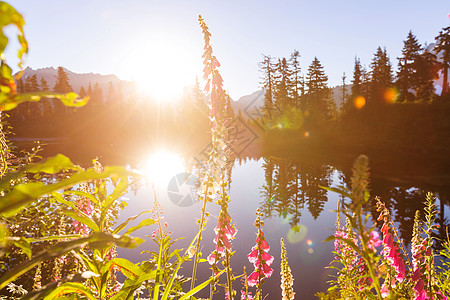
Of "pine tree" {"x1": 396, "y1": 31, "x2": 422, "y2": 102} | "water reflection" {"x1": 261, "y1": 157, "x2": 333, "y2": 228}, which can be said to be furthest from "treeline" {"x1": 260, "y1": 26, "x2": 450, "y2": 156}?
"water reflection" {"x1": 261, "y1": 157, "x2": 333, "y2": 228}

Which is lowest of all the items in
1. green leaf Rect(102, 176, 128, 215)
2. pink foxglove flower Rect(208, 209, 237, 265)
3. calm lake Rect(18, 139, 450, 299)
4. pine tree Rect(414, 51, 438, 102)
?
calm lake Rect(18, 139, 450, 299)

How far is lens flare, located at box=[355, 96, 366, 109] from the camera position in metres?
48.5

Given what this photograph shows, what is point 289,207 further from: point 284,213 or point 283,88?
point 283,88

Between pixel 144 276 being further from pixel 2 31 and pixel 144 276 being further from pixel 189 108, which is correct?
pixel 189 108

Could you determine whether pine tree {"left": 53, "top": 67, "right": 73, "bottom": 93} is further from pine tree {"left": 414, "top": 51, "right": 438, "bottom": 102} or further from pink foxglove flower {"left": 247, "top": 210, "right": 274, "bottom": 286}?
pine tree {"left": 414, "top": 51, "right": 438, "bottom": 102}

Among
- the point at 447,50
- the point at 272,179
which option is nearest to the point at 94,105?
the point at 272,179

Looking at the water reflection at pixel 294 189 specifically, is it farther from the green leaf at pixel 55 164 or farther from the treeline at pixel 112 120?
the treeline at pixel 112 120

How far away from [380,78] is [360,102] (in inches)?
259

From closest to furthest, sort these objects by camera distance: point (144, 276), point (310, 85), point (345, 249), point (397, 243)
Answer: point (144, 276)
point (397, 243)
point (345, 249)
point (310, 85)

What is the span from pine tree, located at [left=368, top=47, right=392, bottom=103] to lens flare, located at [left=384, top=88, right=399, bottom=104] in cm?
71

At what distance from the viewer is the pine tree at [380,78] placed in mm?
47094

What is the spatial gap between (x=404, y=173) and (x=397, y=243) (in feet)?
101

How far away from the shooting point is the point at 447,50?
43.3 metres

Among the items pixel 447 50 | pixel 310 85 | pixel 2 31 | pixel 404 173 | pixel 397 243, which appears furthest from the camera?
pixel 310 85
